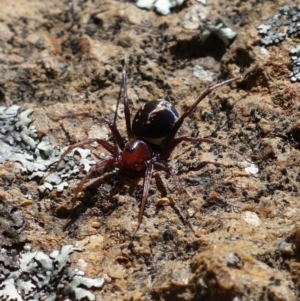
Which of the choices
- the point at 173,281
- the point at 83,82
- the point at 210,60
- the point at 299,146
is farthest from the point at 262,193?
the point at 83,82

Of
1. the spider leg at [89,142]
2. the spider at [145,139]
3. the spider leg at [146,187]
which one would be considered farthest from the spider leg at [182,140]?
the spider leg at [89,142]

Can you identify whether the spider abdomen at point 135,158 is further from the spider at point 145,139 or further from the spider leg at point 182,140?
the spider leg at point 182,140

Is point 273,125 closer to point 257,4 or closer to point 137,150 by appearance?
point 137,150

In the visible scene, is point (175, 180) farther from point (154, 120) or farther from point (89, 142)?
point (89, 142)

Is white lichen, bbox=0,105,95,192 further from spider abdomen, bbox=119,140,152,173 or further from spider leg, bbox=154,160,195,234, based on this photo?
spider leg, bbox=154,160,195,234

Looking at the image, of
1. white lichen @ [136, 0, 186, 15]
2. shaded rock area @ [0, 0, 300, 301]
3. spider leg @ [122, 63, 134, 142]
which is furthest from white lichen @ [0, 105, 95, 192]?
white lichen @ [136, 0, 186, 15]
